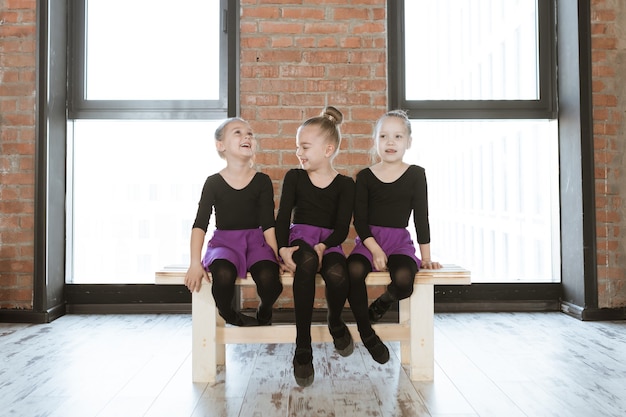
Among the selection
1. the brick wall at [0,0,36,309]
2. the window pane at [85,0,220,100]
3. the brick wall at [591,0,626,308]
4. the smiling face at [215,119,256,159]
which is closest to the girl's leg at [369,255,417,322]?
the smiling face at [215,119,256,159]

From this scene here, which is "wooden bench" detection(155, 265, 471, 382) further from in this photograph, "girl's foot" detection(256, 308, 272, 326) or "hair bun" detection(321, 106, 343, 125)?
"hair bun" detection(321, 106, 343, 125)

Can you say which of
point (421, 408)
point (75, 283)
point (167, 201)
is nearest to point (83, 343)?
point (75, 283)

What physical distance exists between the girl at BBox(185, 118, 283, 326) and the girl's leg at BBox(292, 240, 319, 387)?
11cm

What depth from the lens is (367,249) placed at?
2107 millimetres

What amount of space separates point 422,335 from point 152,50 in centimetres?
240

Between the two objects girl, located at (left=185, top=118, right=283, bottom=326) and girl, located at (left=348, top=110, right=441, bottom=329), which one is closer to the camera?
girl, located at (left=185, top=118, right=283, bottom=326)

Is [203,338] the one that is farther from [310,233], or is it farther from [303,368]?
[310,233]

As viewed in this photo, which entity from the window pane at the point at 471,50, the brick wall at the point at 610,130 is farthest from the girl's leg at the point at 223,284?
the brick wall at the point at 610,130

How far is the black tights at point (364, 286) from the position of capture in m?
1.90

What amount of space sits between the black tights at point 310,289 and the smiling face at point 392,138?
57 centimetres

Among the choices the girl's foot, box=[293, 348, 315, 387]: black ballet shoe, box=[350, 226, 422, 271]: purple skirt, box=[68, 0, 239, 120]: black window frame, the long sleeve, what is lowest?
box=[293, 348, 315, 387]: black ballet shoe

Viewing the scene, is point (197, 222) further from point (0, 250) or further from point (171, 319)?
point (0, 250)

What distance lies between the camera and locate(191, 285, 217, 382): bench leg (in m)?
1.88

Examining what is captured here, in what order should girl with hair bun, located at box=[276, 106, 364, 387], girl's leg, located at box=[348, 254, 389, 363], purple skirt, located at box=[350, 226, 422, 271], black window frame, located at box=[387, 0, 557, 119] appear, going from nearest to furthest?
1. girl's leg, located at box=[348, 254, 389, 363]
2. girl with hair bun, located at box=[276, 106, 364, 387]
3. purple skirt, located at box=[350, 226, 422, 271]
4. black window frame, located at box=[387, 0, 557, 119]
